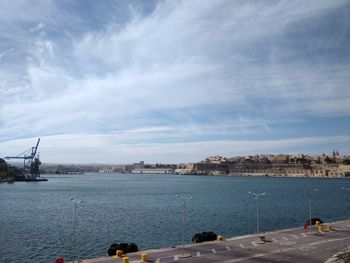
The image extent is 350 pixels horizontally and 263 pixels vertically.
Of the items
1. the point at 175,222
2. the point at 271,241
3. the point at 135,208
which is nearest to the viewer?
the point at 271,241

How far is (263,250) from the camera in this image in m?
37.1

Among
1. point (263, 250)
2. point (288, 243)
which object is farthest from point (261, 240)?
point (263, 250)

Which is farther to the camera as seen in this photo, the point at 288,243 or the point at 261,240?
the point at 261,240

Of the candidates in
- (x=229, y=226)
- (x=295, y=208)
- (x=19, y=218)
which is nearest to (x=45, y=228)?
(x=19, y=218)

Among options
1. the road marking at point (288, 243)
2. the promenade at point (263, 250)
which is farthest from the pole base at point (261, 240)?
the road marking at point (288, 243)

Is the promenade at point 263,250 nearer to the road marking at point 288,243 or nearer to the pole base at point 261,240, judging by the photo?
the road marking at point 288,243

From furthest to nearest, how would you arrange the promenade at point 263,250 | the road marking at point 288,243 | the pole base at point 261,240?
the pole base at point 261,240 < the road marking at point 288,243 < the promenade at point 263,250

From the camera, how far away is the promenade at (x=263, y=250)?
110 ft

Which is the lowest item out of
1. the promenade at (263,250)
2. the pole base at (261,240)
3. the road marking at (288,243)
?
the promenade at (263,250)

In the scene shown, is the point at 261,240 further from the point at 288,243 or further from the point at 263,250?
the point at 263,250

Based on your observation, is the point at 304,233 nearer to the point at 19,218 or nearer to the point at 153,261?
the point at 153,261

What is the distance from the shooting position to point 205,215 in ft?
267

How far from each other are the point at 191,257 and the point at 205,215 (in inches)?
1876

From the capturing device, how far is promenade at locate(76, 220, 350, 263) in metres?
33.7
